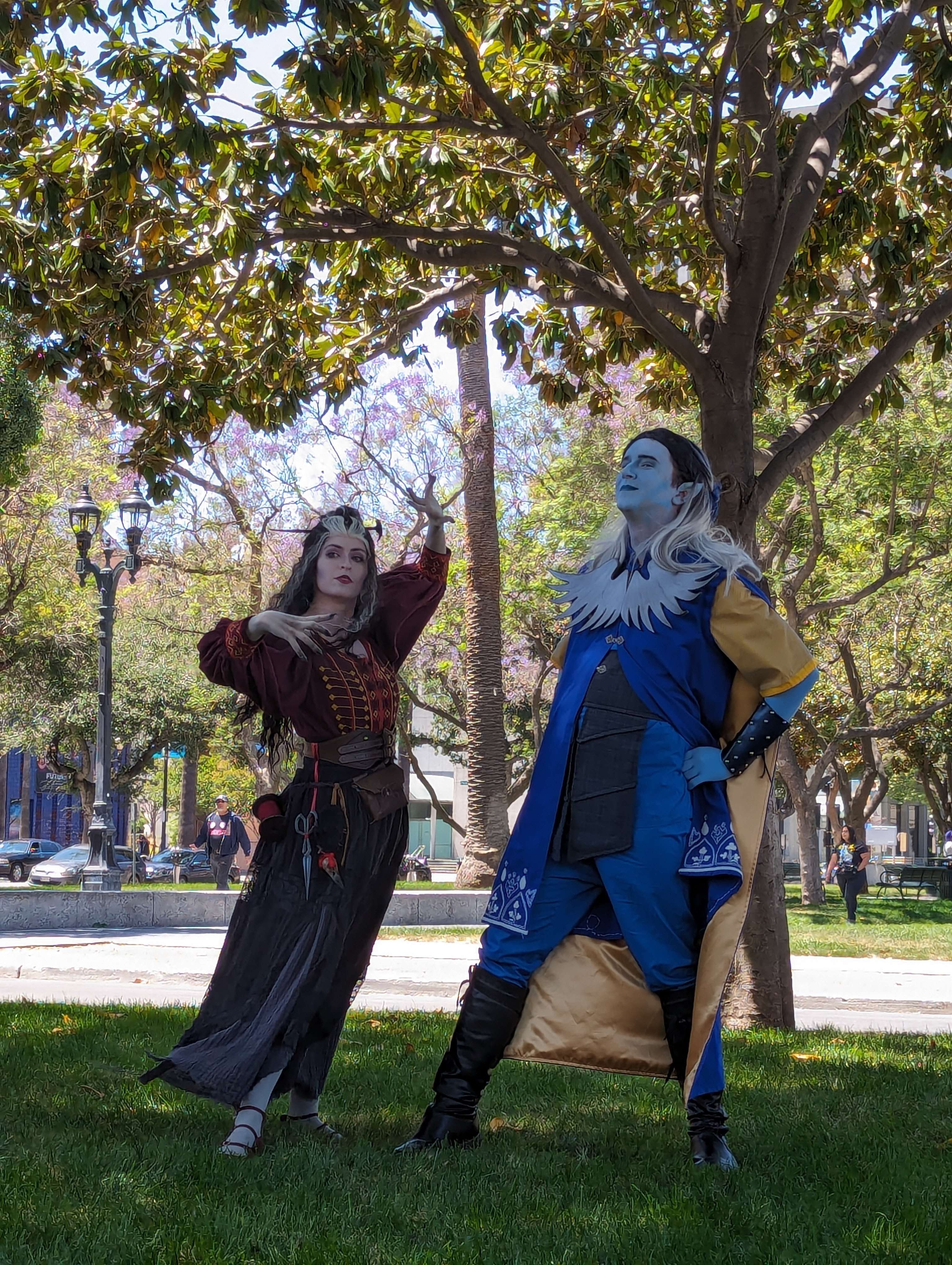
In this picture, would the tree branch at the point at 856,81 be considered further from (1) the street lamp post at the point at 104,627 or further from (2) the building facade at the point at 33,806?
(2) the building facade at the point at 33,806

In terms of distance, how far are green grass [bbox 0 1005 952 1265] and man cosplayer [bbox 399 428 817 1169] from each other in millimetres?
323

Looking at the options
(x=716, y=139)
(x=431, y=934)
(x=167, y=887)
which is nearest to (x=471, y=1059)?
(x=716, y=139)

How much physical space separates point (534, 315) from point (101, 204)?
320cm

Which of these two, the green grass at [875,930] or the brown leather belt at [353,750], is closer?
the brown leather belt at [353,750]

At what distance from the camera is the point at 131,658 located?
38656mm

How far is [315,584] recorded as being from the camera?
4.70m

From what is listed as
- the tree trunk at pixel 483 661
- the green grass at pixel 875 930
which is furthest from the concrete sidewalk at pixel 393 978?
the tree trunk at pixel 483 661

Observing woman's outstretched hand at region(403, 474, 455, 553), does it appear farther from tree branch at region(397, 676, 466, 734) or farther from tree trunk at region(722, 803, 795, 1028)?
tree branch at region(397, 676, 466, 734)

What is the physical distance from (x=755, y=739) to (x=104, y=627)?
14.7 metres

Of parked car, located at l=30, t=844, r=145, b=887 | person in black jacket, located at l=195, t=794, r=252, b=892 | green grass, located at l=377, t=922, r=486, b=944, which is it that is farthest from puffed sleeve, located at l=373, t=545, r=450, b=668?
parked car, located at l=30, t=844, r=145, b=887

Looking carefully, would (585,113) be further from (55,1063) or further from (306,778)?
(55,1063)

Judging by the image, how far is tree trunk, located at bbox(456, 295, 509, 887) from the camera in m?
19.1

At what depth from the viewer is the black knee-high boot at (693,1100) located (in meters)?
3.94

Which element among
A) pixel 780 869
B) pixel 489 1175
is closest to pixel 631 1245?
pixel 489 1175
